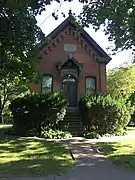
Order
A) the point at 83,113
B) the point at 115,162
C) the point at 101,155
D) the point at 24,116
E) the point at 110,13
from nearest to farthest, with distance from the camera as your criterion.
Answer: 1. the point at 110,13
2. the point at 115,162
3. the point at 101,155
4. the point at 24,116
5. the point at 83,113

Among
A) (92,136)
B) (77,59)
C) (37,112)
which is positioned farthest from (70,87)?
(92,136)

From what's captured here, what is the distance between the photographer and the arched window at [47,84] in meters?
29.3

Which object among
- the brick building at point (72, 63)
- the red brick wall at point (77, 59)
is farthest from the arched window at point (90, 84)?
the red brick wall at point (77, 59)

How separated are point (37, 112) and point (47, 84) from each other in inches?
370

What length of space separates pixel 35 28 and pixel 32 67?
3.55m

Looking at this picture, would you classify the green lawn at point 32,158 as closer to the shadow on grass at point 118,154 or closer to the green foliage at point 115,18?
the shadow on grass at point 118,154

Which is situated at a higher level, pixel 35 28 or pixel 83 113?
pixel 35 28

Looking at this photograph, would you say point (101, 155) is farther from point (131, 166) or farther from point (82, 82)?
point (82, 82)

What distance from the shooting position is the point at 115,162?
36.7ft

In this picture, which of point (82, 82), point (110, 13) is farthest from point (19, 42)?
point (82, 82)

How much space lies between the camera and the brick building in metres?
29.5

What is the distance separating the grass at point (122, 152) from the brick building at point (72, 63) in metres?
13.7

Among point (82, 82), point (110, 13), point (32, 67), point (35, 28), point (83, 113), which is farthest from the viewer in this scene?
point (82, 82)

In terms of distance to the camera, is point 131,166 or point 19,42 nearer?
point 131,166
